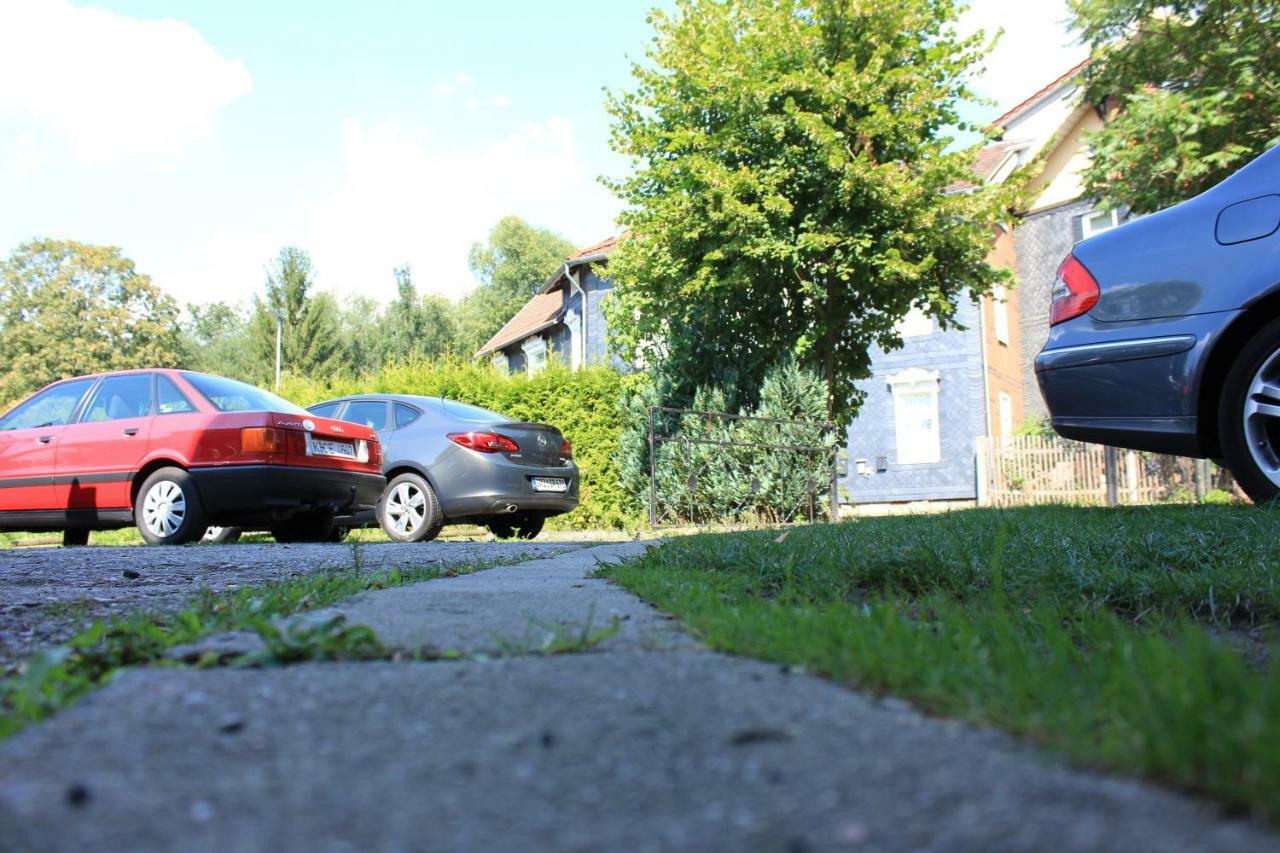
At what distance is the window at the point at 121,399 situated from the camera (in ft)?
29.6

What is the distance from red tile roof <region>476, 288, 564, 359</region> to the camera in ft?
109

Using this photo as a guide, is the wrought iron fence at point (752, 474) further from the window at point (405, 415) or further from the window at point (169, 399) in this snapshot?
the window at point (169, 399)

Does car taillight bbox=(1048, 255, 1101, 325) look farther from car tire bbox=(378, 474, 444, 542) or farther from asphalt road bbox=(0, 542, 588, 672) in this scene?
car tire bbox=(378, 474, 444, 542)

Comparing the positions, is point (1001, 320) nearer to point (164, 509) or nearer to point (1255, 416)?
point (1255, 416)

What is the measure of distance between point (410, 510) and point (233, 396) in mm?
2211

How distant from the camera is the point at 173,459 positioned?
8.59 m

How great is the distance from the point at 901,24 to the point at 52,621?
1330 cm

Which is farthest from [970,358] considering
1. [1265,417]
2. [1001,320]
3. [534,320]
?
[1265,417]

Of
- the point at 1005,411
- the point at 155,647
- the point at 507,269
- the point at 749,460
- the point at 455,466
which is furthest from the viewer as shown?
the point at 507,269

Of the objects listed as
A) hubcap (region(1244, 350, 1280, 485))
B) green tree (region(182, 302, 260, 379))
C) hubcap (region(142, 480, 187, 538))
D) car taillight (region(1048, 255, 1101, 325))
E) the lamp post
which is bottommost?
hubcap (region(142, 480, 187, 538))

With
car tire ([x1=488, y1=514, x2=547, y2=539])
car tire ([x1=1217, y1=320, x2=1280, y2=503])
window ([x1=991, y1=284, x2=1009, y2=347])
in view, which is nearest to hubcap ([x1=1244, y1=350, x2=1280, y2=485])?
car tire ([x1=1217, y1=320, x2=1280, y2=503])

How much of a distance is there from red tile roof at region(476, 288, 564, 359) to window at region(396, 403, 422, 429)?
70.7ft

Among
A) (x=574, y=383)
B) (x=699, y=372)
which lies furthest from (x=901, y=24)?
(x=574, y=383)

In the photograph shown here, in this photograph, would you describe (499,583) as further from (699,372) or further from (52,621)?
(699,372)
